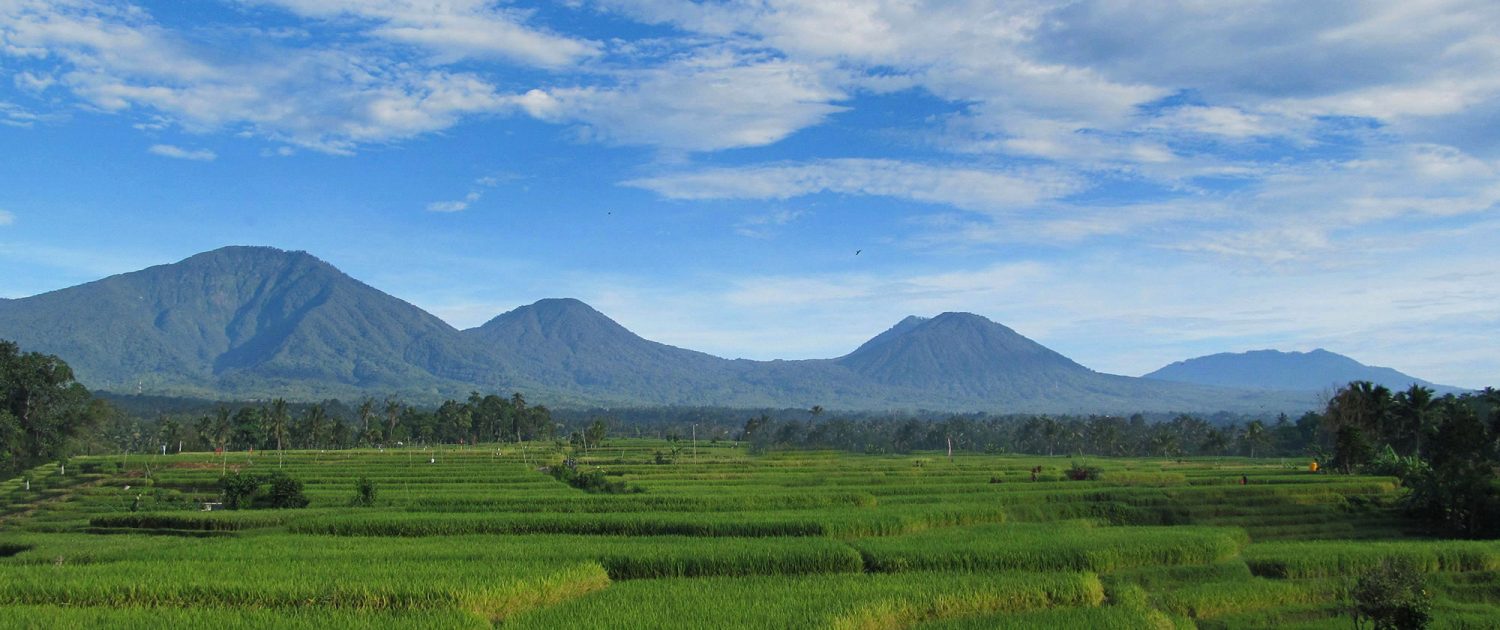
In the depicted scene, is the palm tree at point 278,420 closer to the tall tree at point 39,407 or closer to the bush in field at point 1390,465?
the tall tree at point 39,407

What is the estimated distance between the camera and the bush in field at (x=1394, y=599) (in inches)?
744

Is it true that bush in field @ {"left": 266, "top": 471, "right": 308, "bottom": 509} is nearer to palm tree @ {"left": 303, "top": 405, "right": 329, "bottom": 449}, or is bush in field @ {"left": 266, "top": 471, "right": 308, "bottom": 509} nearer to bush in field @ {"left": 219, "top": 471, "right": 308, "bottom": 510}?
bush in field @ {"left": 219, "top": 471, "right": 308, "bottom": 510}

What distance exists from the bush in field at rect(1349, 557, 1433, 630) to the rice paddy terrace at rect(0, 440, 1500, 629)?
4572mm

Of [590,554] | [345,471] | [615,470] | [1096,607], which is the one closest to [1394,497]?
[1096,607]

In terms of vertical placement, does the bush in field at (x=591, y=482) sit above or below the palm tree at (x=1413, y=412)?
below

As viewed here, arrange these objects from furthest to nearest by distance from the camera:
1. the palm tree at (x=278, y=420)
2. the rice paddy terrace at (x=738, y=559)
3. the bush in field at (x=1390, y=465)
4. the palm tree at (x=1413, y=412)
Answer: the palm tree at (x=278, y=420)
the palm tree at (x=1413, y=412)
the bush in field at (x=1390, y=465)
the rice paddy terrace at (x=738, y=559)

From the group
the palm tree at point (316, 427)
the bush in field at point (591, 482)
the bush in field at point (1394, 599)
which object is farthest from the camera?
the palm tree at point (316, 427)

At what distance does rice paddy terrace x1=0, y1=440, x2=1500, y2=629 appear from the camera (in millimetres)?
20391

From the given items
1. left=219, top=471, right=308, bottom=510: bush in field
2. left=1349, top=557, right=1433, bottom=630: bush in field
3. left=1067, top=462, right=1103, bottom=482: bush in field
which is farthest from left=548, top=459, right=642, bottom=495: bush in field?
left=1349, top=557, right=1433, bottom=630: bush in field

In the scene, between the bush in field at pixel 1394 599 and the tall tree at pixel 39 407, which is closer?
the bush in field at pixel 1394 599

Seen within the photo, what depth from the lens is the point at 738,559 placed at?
2689 centimetres

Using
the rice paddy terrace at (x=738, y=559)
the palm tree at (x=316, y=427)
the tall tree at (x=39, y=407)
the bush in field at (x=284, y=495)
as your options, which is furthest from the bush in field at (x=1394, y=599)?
the palm tree at (x=316, y=427)

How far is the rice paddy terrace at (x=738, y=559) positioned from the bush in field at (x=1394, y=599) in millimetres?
4572

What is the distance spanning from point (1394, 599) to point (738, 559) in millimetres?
16482
